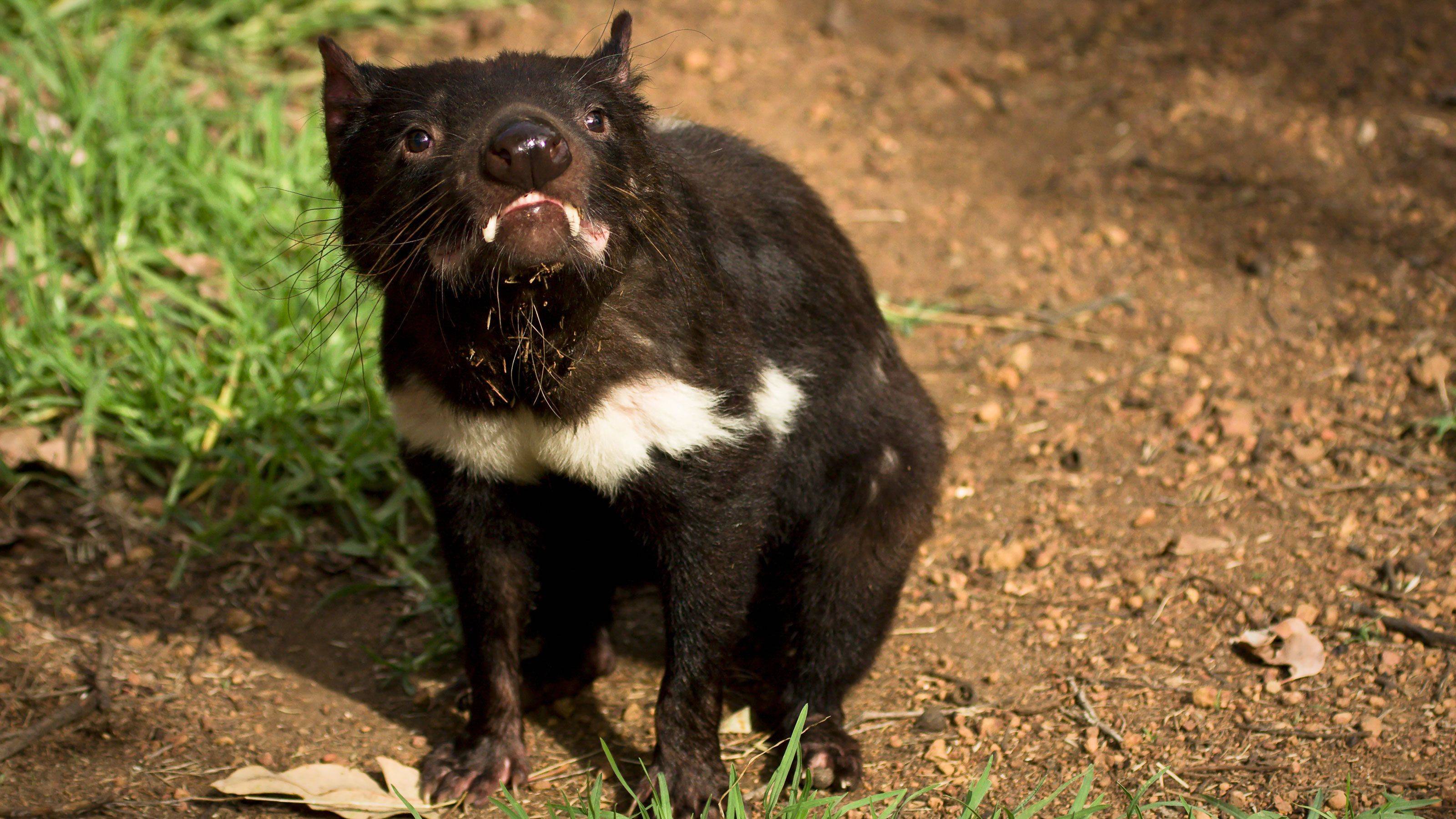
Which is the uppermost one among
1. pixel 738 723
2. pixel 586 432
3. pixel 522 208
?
pixel 522 208

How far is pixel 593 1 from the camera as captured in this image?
6.78 m

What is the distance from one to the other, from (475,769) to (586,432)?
103cm

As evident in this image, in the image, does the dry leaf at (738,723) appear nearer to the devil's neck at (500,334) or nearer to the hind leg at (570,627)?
the hind leg at (570,627)

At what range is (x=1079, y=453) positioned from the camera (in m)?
4.32

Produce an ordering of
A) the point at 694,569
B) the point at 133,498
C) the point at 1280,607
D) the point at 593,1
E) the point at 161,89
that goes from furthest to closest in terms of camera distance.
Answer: the point at 593,1 < the point at 161,89 < the point at 133,498 < the point at 1280,607 < the point at 694,569

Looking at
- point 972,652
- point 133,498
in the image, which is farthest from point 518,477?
point 133,498

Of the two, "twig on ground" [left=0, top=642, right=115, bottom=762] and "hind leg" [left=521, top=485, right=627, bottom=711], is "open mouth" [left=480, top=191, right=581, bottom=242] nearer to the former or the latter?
"hind leg" [left=521, top=485, right=627, bottom=711]

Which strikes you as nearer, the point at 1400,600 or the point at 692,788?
the point at 692,788

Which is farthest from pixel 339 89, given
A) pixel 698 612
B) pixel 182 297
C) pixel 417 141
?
pixel 182 297

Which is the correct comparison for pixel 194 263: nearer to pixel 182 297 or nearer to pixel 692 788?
pixel 182 297

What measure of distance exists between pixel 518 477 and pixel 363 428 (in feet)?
5.29

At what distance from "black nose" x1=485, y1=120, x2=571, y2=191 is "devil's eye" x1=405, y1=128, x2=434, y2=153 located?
24 centimetres

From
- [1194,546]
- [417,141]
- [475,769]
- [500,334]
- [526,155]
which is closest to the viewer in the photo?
[526,155]

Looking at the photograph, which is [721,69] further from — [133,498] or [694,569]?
[694,569]
